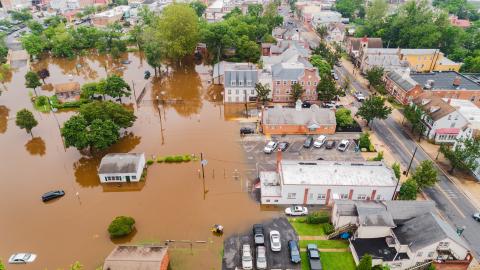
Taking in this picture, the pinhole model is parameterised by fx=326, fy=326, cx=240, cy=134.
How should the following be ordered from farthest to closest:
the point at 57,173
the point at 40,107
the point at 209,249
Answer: the point at 40,107
the point at 57,173
the point at 209,249

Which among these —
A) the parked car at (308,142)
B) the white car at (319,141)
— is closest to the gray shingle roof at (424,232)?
the white car at (319,141)

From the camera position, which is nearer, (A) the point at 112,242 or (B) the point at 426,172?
(A) the point at 112,242

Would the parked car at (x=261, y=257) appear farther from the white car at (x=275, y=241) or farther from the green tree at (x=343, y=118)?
the green tree at (x=343, y=118)

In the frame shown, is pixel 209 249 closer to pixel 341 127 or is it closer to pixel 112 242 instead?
pixel 112 242

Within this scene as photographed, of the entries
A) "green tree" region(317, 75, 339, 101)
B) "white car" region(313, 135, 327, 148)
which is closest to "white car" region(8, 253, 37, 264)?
"white car" region(313, 135, 327, 148)

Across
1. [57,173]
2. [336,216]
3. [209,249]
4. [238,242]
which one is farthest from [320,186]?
[57,173]

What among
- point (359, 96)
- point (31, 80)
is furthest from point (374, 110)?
point (31, 80)
